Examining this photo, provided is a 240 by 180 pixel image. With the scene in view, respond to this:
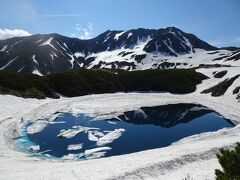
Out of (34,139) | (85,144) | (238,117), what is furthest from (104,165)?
(238,117)

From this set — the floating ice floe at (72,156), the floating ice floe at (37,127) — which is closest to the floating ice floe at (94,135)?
the floating ice floe at (72,156)

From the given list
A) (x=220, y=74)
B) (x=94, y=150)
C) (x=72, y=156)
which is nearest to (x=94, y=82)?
(x=220, y=74)

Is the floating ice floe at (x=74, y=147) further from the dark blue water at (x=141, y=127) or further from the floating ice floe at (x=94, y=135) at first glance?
the floating ice floe at (x=94, y=135)

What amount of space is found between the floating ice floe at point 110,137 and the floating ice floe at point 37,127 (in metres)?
11.9

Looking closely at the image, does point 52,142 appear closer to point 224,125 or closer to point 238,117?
point 224,125

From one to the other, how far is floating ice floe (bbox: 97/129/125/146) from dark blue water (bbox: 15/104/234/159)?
2.22ft

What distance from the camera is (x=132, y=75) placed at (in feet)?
368

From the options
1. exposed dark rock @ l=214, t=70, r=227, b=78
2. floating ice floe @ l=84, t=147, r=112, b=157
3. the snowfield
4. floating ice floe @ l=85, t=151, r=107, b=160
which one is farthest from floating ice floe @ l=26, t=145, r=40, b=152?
exposed dark rock @ l=214, t=70, r=227, b=78

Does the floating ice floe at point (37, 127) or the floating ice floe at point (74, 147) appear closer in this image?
the floating ice floe at point (74, 147)

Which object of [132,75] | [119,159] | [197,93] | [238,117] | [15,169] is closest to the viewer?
[15,169]

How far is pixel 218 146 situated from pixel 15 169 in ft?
70.1

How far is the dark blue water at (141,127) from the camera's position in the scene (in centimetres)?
4150

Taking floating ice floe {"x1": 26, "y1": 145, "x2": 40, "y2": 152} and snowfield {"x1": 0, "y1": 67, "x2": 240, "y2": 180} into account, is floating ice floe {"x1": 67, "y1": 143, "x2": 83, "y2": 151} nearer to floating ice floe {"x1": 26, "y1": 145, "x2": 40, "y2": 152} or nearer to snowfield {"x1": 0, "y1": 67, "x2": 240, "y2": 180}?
snowfield {"x1": 0, "y1": 67, "x2": 240, "y2": 180}

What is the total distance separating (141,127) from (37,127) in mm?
18319
